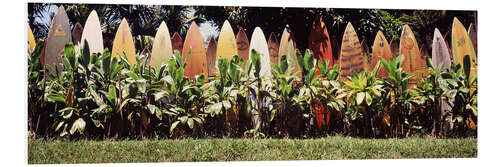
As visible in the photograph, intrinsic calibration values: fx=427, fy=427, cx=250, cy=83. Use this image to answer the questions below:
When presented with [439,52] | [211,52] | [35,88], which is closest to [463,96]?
[439,52]

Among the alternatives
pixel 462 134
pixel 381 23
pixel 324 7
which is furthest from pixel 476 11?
pixel 324 7

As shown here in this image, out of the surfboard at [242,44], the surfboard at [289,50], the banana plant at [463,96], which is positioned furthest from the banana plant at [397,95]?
the surfboard at [242,44]

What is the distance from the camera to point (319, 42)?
427cm

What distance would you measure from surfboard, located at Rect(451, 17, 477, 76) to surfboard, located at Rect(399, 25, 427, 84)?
1.14ft

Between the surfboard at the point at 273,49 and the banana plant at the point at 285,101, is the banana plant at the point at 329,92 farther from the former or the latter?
the surfboard at the point at 273,49

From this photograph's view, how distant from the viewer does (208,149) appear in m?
3.60

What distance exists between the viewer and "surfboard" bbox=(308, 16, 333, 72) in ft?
14.0

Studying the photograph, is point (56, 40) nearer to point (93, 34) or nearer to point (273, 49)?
point (93, 34)

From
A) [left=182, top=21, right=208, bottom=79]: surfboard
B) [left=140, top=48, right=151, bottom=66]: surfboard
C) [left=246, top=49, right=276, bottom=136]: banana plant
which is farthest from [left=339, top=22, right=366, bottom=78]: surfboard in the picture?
[left=140, top=48, right=151, bottom=66]: surfboard

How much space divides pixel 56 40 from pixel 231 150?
5.99 ft

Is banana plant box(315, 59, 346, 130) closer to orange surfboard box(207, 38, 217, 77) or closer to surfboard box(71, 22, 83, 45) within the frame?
orange surfboard box(207, 38, 217, 77)

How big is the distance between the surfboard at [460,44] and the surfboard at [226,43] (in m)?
2.26

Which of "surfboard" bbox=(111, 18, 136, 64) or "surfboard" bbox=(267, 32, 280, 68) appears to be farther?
"surfboard" bbox=(267, 32, 280, 68)

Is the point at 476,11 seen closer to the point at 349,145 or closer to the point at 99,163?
the point at 349,145
